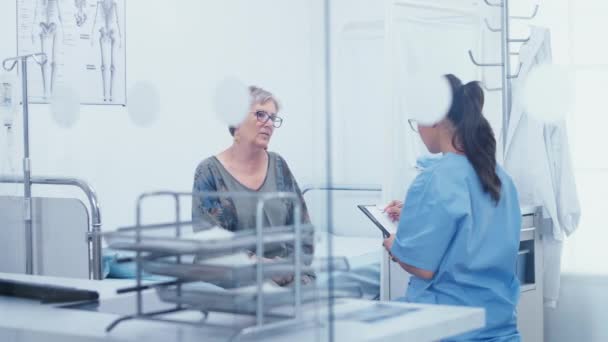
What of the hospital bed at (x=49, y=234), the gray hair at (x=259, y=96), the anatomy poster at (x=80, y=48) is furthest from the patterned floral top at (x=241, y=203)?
the hospital bed at (x=49, y=234)

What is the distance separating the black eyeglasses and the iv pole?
0.65m

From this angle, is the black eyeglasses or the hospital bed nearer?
the black eyeglasses

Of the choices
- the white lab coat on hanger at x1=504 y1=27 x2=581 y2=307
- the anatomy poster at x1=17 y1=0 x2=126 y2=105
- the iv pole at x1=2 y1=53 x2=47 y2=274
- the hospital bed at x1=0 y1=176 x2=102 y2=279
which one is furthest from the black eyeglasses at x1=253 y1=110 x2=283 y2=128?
the white lab coat on hanger at x1=504 y1=27 x2=581 y2=307

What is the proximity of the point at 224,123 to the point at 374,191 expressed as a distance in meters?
0.95

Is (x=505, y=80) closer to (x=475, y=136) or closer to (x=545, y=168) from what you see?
(x=545, y=168)

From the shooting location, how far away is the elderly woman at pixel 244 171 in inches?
65.2

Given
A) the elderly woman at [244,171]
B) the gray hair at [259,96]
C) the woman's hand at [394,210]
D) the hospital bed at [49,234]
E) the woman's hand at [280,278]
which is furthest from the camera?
the woman's hand at [394,210]

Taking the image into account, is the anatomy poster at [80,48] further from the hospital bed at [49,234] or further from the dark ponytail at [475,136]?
the dark ponytail at [475,136]

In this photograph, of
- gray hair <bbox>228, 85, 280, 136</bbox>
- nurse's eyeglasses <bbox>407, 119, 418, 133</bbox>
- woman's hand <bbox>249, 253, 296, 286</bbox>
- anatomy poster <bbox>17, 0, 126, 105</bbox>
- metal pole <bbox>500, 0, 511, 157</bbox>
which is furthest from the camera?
metal pole <bbox>500, 0, 511, 157</bbox>

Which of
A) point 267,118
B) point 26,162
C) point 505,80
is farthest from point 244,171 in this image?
point 505,80

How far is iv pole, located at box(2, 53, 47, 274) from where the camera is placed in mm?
2248

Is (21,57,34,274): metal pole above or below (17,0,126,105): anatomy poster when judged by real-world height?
below

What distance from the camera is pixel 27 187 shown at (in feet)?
7.61

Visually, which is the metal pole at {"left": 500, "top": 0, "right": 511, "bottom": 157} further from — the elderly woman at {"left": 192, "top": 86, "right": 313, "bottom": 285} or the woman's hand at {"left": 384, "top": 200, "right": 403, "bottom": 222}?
the elderly woman at {"left": 192, "top": 86, "right": 313, "bottom": 285}
